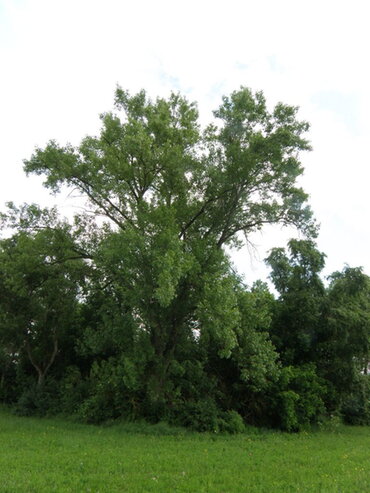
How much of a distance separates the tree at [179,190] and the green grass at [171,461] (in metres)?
3.34

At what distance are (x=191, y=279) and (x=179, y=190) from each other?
4909 millimetres

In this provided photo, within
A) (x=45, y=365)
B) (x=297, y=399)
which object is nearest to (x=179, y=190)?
(x=297, y=399)

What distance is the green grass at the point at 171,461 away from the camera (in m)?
7.70

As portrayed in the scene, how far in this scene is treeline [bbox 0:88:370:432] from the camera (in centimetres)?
1571

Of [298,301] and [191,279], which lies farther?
[298,301]

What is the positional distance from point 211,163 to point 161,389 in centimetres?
1014

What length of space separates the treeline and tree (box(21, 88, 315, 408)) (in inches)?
2.5

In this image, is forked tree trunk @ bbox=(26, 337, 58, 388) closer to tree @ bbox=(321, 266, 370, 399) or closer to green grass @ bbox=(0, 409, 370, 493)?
green grass @ bbox=(0, 409, 370, 493)

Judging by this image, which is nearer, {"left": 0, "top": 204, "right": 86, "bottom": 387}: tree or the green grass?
the green grass

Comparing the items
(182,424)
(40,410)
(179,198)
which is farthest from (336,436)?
(40,410)

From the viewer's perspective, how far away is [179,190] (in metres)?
18.5

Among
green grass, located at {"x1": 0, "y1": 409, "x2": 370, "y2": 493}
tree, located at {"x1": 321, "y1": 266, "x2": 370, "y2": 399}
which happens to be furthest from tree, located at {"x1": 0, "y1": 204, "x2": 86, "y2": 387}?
tree, located at {"x1": 321, "y1": 266, "x2": 370, "y2": 399}

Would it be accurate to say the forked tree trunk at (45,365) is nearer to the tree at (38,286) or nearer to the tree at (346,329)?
the tree at (38,286)

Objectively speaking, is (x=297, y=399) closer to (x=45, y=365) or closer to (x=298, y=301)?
(x=298, y=301)
